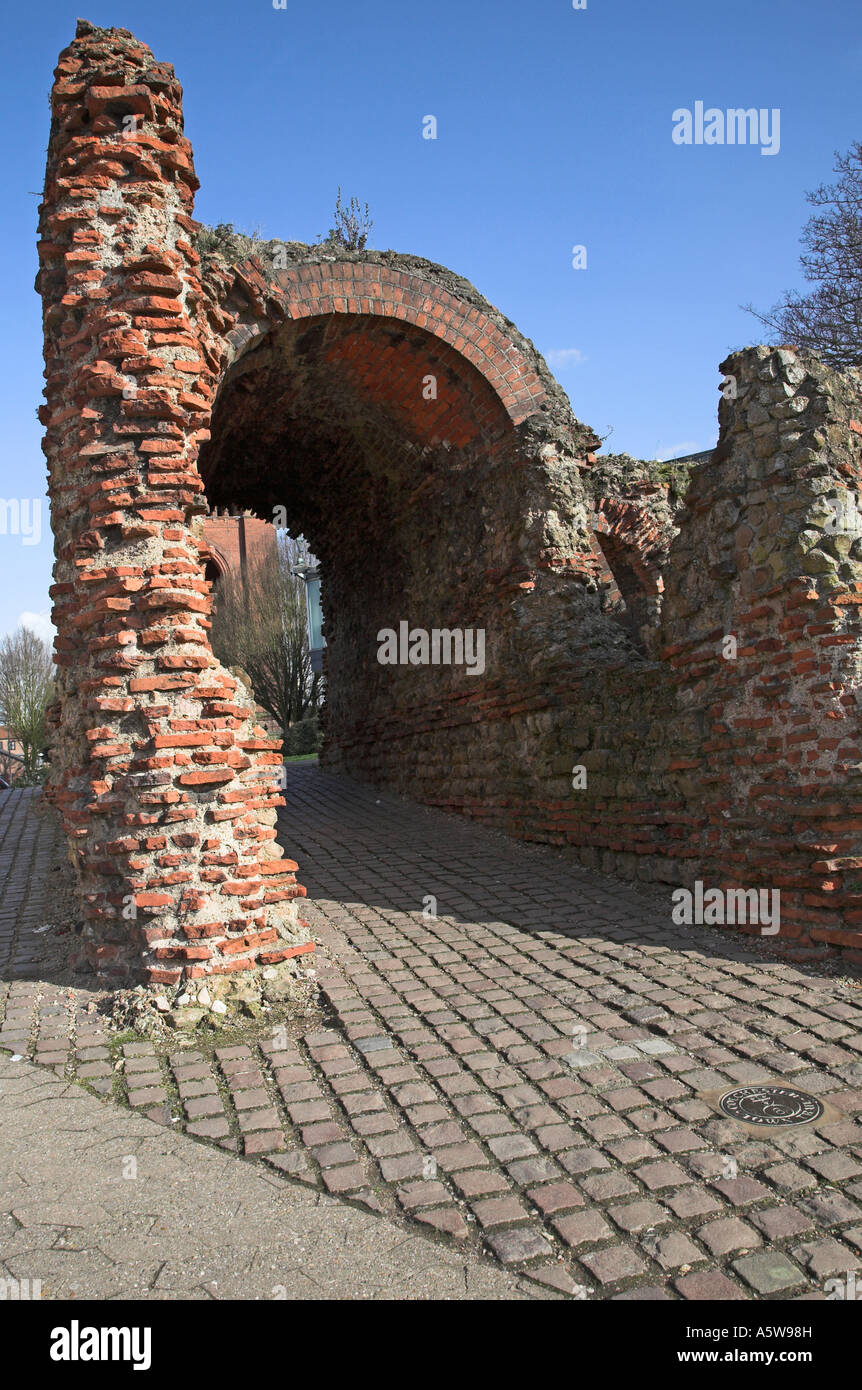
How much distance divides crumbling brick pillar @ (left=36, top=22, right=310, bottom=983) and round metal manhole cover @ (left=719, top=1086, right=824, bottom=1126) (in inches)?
94.7

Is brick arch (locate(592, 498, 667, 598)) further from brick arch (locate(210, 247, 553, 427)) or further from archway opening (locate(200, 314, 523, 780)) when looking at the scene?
archway opening (locate(200, 314, 523, 780))

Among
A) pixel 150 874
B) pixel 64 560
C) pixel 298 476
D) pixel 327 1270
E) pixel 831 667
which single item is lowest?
pixel 327 1270

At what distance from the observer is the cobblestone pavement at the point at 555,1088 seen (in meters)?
2.86

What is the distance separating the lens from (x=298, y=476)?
434 inches

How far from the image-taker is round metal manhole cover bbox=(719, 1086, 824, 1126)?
3.49 metres

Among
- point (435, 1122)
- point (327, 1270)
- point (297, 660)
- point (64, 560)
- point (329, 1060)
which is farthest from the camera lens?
point (297, 660)

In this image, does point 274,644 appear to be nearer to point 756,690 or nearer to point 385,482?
point 385,482

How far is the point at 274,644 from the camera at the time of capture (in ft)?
80.4

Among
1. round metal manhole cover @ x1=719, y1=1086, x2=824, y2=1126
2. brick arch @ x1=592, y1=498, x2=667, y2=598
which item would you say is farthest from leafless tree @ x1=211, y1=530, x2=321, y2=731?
round metal manhole cover @ x1=719, y1=1086, x2=824, y2=1126

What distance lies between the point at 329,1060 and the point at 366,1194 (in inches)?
40.1

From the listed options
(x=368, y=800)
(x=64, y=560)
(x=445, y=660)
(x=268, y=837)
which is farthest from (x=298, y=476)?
(x=268, y=837)

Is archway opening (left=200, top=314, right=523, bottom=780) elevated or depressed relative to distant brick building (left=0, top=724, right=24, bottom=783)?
elevated

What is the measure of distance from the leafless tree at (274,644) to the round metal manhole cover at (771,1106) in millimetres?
20527

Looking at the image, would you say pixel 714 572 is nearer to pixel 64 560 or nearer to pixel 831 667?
pixel 831 667
